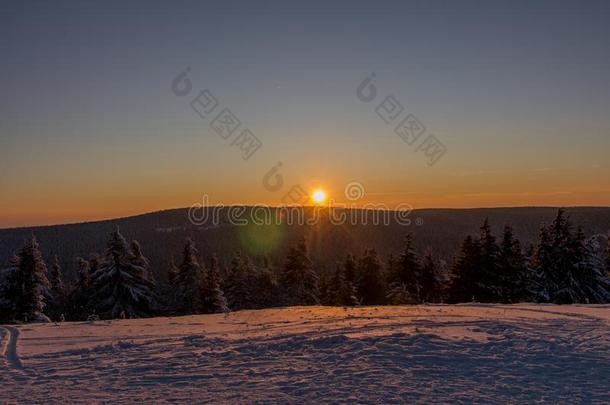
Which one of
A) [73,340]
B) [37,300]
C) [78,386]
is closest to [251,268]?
[37,300]

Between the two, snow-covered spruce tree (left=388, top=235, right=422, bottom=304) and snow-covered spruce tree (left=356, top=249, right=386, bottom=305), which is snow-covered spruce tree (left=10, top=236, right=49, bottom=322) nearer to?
snow-covered spruce tree (left=356, top=249, right=386, bottom=305)

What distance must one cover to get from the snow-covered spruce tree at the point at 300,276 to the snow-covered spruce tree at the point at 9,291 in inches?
903

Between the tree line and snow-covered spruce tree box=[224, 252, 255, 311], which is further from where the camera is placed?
snow-covered spruce tree box=[224, 252, 255, 311]

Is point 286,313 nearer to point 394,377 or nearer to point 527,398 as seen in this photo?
point 394,377

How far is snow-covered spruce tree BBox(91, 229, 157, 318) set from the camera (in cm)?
3139

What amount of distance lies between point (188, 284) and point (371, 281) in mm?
18081

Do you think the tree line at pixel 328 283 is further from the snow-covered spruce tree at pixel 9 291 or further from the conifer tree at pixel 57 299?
the conifer tree at pixel 57 299

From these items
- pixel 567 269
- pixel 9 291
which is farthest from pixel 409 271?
pixel 9 291

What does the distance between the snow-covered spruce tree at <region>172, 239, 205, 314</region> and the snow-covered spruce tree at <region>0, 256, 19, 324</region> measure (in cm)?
1335

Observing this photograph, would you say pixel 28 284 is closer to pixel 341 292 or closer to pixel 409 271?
pixel 341 292

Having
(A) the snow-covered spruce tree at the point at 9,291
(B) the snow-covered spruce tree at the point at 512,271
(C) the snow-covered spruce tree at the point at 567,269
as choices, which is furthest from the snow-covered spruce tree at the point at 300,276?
(A) the snow-covered spruce tree at the point at 9,291

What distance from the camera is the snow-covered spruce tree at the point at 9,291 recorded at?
31.0 metres

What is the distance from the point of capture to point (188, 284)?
43000 mm

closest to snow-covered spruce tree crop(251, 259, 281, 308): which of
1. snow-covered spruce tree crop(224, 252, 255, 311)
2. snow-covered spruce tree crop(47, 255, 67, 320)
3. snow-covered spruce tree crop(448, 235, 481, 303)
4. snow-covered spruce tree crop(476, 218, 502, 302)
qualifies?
snow-covered spruce tree crop(224, 252, 255, 311)
